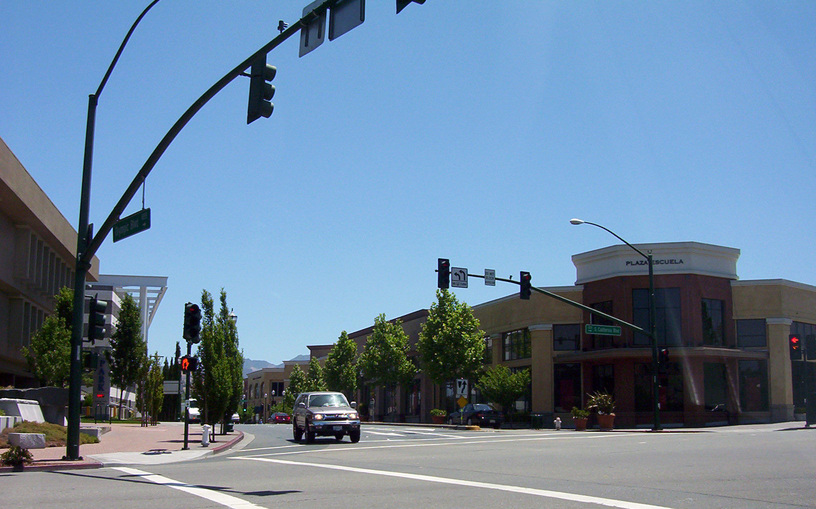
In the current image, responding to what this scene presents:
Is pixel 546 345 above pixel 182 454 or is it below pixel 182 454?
above

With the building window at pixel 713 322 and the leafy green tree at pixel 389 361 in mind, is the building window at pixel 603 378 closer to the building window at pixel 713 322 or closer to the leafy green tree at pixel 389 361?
the building window at pixel 713 322

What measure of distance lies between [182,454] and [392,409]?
55.2m

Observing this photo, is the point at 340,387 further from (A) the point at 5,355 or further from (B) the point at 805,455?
(B) the point at 805,455

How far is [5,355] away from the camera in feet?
130

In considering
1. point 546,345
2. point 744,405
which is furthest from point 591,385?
point 744,405

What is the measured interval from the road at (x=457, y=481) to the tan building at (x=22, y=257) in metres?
24.5

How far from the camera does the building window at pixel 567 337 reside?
48.9 m

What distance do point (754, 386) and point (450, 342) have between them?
737 inches

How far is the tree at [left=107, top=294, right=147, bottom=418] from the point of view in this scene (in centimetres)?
5259

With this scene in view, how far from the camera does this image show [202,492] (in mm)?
11195

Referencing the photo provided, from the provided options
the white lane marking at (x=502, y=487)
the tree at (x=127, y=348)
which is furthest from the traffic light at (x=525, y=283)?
the tree at (x=127, y=348)

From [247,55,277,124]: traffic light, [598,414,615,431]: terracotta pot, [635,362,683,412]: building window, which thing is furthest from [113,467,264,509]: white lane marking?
[635,362,683,412]: building window

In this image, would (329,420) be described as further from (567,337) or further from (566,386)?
(567,337)

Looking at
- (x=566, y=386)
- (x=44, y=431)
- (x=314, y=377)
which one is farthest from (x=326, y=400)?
(x=314, y=377)
